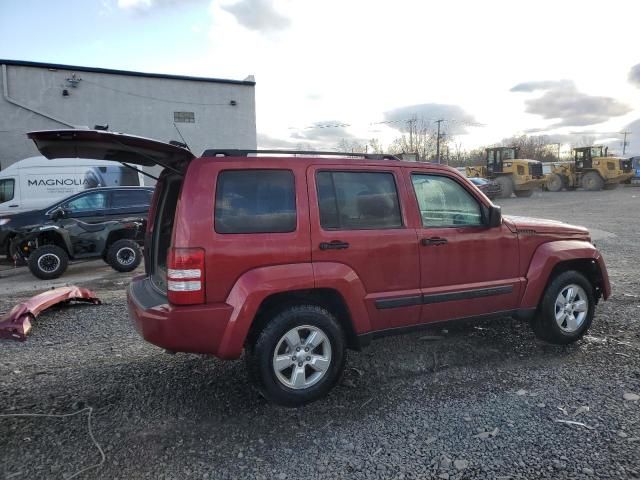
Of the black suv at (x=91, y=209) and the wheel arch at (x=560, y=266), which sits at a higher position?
the black suv at (x=91, y=209)

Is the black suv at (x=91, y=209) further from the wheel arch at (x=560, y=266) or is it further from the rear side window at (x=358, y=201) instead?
the wheel arch at (x=560, y=266)

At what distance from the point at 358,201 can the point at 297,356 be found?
1.27 meters

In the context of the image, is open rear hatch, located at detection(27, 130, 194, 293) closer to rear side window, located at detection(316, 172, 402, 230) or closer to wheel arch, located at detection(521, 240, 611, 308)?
rear side window, located at detection(316, 172, 402, 230)

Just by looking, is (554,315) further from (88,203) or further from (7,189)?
(7,189)

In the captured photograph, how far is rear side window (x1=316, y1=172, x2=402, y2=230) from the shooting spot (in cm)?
356

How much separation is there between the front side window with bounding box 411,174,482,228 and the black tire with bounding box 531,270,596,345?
1.03 meters

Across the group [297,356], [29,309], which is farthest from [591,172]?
[29,309]

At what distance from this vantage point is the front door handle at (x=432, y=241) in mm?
3799

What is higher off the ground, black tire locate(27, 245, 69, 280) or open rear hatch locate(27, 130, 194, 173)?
open rear hatch locate(27, 130, 194, 173)

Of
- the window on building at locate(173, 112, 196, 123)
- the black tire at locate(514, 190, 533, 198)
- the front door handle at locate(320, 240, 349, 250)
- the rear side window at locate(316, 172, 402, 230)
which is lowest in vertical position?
the black tire at locate(514, 190, 533, 198)

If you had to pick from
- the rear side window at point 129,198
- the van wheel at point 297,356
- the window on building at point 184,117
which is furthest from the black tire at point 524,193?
the van wheel at point 297,356

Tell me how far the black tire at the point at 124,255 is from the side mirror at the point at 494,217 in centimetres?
750

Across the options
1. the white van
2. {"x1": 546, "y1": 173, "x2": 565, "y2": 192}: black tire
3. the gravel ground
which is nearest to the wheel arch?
the gravel ground

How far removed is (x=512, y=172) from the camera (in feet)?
98.7
